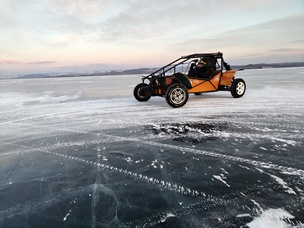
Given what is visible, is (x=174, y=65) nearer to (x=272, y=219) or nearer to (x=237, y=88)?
(x=237, y=88)

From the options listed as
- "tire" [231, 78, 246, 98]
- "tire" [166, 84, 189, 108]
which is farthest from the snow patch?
"tire" [231, 78, 246, 98]

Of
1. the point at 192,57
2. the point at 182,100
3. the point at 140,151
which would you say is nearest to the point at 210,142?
the point at 140,151

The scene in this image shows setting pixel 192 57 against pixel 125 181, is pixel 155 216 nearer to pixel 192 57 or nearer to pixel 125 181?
pixel 125 181

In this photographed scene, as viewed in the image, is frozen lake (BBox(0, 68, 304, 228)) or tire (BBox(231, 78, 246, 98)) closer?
frozen lake (BBox(0, 68, 304, 228))

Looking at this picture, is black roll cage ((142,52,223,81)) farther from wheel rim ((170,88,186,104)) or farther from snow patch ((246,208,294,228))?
snow patch ((246,208,294,228))

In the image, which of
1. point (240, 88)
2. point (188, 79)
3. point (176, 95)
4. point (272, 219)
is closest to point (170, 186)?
point (272, 219)

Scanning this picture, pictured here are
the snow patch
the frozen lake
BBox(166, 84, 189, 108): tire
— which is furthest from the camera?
BBox(166, 84, 189, 108): tire

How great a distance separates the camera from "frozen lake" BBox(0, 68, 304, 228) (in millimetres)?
2079

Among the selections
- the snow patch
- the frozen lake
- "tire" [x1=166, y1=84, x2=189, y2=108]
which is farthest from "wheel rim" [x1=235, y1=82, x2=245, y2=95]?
the snow patch

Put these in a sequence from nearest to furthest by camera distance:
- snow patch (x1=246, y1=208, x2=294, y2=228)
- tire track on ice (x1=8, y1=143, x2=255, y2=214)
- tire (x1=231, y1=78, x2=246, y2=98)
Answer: snow patch (x1=246, y1=208, x2=294, y2=228)
tire track on ice (x1=8, y1=143, x2=255, y2=214)
tire (x1=231, y1=78, x2=246, y2=98)

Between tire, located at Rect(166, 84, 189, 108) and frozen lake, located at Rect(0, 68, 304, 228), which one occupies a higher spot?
tire, located at Rect(166, 84, 189, 108)

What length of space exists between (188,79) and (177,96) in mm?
848

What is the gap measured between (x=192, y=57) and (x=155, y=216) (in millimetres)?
6889

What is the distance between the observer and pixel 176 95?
7.40m
